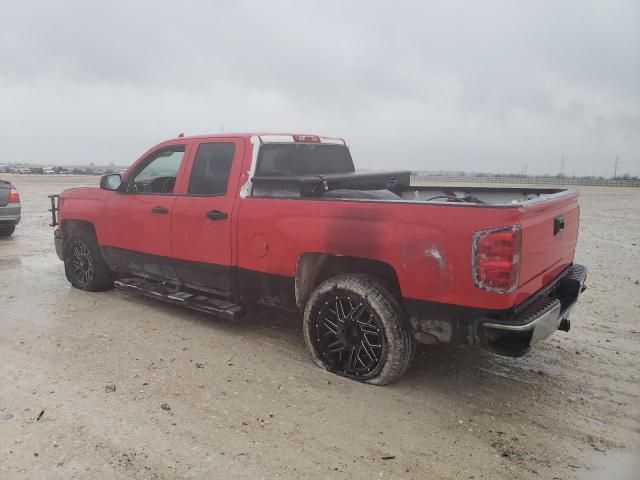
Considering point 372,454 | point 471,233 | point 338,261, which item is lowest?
point 372,454

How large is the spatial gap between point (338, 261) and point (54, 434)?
224 cm

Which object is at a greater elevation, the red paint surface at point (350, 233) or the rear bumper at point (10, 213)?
the red paint surface at point (350, 233)

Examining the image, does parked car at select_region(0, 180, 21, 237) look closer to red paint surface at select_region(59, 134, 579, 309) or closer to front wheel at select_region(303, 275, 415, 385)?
red paint surface at select_region(59, 134, 579, 309)

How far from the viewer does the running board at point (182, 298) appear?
4.72 meters

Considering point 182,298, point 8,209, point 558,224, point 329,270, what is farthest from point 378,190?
point 8,209

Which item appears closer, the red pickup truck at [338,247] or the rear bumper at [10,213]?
the red pickup truck at [338,247]

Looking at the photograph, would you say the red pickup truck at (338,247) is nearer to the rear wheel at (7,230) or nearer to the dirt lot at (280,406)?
the dirt lot at (280,406)

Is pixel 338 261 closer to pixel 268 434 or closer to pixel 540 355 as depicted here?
pixel 268 434

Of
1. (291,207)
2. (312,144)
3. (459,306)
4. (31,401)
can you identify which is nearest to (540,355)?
(459,306)

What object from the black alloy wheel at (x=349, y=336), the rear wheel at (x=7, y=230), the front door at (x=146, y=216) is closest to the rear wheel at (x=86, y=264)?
the front door at (x=146, y=216)

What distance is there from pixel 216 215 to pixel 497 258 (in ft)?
8.36

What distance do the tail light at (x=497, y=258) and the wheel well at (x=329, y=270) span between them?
68 cm

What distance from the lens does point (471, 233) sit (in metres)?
3.22

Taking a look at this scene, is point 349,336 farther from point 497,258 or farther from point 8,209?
point 8,209
